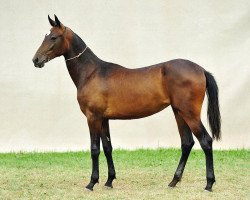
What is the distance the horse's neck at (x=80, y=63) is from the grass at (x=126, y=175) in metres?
1.28

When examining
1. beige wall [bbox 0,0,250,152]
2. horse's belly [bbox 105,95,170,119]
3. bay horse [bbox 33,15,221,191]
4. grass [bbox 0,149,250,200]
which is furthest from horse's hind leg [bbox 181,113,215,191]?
beige wall [bbox 0,0,250,152]

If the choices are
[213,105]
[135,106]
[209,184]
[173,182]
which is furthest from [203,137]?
[135,106]

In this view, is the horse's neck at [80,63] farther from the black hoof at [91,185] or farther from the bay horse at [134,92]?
the black hoof at [91,185]

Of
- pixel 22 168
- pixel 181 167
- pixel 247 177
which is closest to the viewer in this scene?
pixel 181 167

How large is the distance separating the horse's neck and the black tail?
1.31 meters

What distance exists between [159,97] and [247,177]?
1.72 m

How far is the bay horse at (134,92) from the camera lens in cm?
670

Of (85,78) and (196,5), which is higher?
(196,5)

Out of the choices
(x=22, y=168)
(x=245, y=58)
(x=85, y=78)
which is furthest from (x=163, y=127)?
(x=85, y=78)

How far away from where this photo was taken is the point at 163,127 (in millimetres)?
A: 10125

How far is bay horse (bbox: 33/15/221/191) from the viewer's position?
6703 millimetres

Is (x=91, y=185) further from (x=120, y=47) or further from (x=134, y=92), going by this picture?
(x=120, y=47)

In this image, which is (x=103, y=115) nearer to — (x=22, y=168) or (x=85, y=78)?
(x=85, y=78)

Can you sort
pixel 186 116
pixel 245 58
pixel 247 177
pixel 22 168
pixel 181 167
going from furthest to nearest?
pixel 245 58 < pixel 22 168 < pixel 247 177 < pixel 181 167 < pixel 186 116
